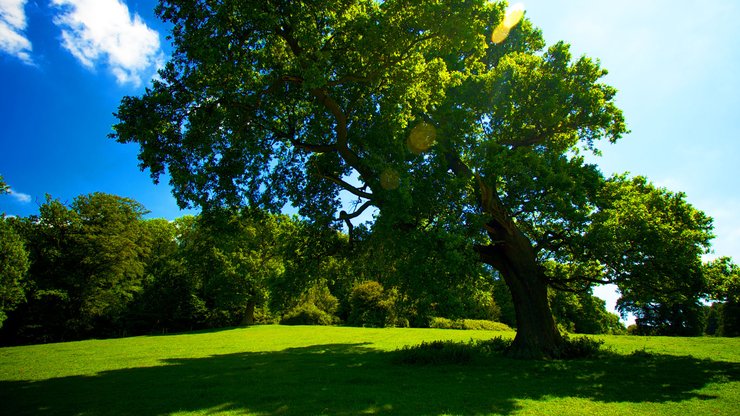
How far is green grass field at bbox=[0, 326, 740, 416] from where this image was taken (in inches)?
329

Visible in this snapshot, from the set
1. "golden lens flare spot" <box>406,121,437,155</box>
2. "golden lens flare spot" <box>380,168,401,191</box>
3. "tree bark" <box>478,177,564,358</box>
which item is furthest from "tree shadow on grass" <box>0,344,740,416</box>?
"golden lens flare spot" <box>406,121,437,155</box>

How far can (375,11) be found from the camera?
1237cm

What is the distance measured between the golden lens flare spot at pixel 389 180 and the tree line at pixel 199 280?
12.7 ft

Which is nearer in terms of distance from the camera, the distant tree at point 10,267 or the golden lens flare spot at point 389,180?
the golden lens flare spot at point 389,180

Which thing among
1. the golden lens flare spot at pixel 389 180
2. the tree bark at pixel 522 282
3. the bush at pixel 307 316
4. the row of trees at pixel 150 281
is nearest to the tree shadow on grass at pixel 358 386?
the tree bark at pixel 522 282

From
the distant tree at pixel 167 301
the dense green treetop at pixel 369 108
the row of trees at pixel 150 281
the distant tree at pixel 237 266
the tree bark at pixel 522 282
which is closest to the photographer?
the dense green treetop at pixel 369 108

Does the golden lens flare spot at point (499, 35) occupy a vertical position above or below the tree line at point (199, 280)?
above

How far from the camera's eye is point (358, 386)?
10578mm

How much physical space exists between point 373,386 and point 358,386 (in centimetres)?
44

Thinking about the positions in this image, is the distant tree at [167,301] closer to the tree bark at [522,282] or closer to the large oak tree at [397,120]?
the large oak tree at [397,120]

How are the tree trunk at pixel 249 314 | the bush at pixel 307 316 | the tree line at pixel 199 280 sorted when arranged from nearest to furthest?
the tree line at pixel 199 280, the tree trunk at pixel 249 314, the bush at pixel 307 316

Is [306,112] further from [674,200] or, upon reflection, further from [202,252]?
[202,252]

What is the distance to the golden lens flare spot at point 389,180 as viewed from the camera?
13000 millimetres

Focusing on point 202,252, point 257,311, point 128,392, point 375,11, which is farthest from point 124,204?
point 375,11
